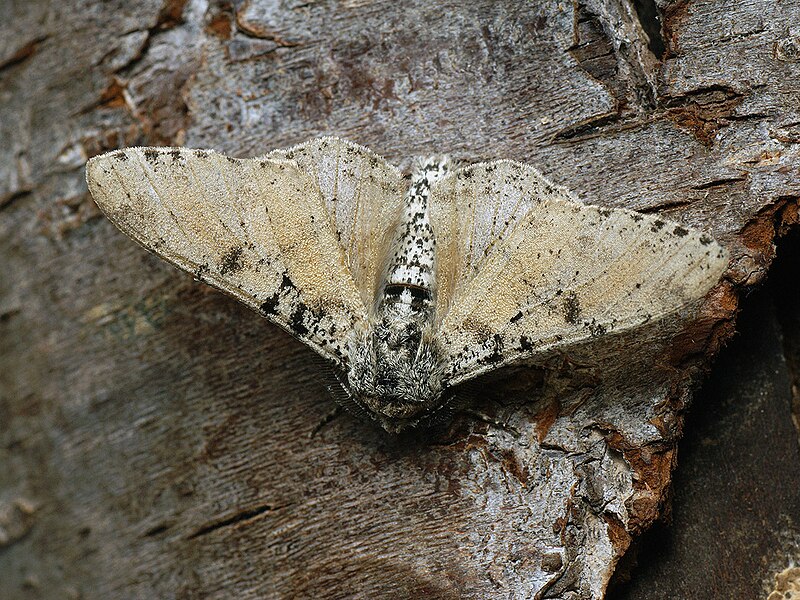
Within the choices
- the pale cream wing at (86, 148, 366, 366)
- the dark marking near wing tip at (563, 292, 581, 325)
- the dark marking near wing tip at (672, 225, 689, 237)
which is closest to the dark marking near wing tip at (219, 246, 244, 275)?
the pale cream wing at (86, 148, 366, 366)

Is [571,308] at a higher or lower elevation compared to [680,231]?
lower

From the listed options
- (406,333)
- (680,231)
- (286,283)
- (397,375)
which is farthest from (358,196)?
(680,231)

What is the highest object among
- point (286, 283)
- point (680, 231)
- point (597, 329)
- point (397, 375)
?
point (680, 231)

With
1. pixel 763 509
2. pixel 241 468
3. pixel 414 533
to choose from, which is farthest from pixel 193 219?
pixel 763 509

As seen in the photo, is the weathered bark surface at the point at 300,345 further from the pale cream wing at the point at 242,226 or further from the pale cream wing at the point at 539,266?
the pale cream wing at the point at 242,226

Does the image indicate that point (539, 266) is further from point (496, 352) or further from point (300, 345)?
point (300, 345)

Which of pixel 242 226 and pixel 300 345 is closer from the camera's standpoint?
pixel 242 226

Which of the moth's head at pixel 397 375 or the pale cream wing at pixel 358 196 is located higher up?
the pale cream wing at pixel 358 196

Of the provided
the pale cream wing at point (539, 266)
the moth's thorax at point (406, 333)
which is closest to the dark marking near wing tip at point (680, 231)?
the pale cream wing at point (539, 266)
